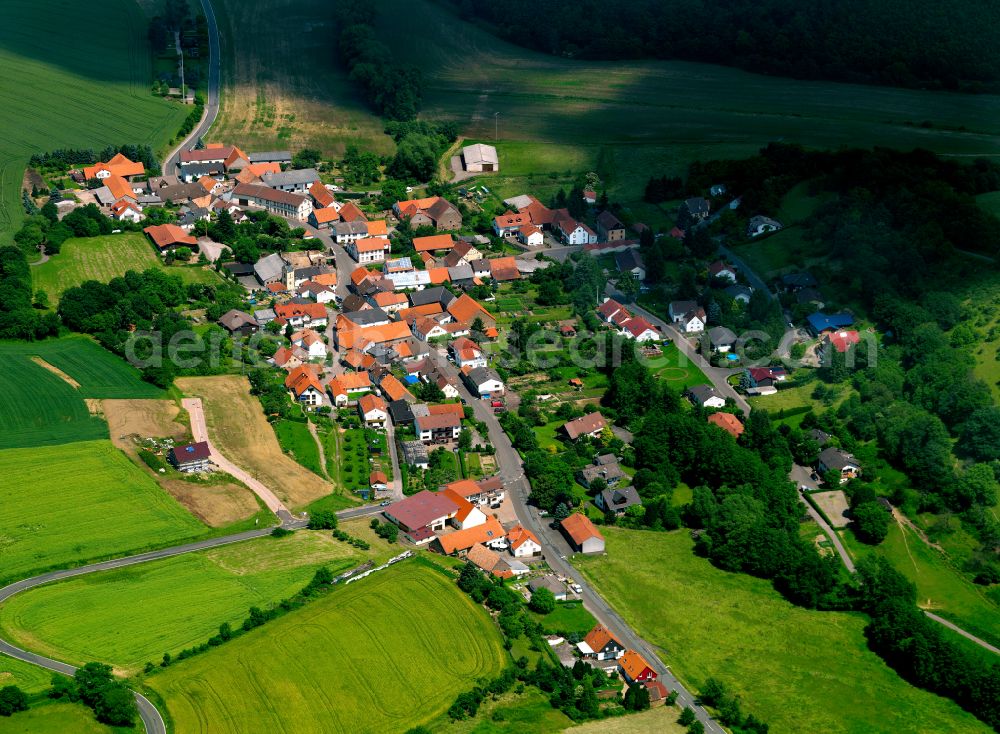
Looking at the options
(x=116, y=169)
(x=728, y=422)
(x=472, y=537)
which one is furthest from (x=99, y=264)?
(x=728, y=422)

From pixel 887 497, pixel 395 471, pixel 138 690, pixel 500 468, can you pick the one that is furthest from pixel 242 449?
pixel 887 497

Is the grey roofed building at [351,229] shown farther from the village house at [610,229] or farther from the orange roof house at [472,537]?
the orange roof house at [472,537]

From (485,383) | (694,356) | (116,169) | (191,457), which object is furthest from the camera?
(116,169)

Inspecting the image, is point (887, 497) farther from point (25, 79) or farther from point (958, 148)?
point (25, 79)

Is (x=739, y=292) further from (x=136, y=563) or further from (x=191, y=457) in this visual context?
(x=136, y=563)

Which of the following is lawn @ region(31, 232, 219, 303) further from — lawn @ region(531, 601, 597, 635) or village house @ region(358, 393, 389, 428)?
lawn @ region(531, 601, 597, 635)

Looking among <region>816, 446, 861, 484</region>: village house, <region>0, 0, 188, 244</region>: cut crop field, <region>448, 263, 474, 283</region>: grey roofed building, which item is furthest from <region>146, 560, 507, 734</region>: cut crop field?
<region>0, 0, 188, 244</region>: cut crop field
